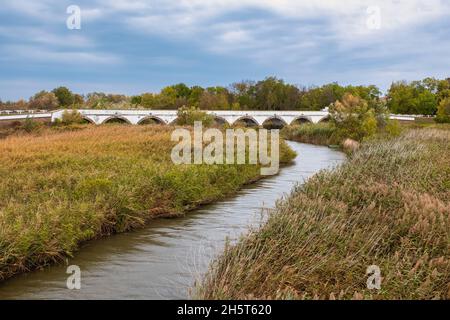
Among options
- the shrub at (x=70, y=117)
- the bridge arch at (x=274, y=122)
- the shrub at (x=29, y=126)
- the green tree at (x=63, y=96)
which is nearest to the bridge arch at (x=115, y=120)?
the shrub at (x=70, y=117)

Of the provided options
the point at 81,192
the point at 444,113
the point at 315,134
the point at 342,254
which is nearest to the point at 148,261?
the point at 81,192

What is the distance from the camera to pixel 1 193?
17.3 metres

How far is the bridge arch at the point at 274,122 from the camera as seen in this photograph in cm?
9569

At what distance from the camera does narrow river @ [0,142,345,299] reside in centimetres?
1162

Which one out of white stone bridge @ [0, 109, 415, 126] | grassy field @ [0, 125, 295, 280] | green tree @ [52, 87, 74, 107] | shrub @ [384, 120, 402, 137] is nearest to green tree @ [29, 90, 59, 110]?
green tree @ [52, 87, 74, 107]

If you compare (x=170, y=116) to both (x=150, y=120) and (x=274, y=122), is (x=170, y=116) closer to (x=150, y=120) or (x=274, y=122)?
(x=150, y=120)

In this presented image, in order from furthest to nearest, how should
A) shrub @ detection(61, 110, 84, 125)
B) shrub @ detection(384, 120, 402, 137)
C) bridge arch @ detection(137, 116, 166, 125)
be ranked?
bridge arch @ detection(137, 116, 166, 125) < shrub @ detection(61, 110, 84, 125) < shrub @ detection(384, 120, 402, 137)

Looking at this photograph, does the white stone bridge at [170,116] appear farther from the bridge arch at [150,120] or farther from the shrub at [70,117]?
the shrub at [70,117]

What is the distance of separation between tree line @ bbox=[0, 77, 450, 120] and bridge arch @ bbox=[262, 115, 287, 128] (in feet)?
59.6

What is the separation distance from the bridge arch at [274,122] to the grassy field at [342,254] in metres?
80.2

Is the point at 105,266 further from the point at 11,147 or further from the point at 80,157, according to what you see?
the point at 11,147

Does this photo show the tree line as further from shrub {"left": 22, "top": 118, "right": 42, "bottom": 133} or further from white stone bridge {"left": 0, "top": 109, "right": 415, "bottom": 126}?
shrub {"left": 22, "top": 118, "right": 42, "bottom": 133}

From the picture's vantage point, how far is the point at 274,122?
327 feet

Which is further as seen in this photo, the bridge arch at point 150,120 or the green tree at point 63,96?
the green tree at point 63,96
